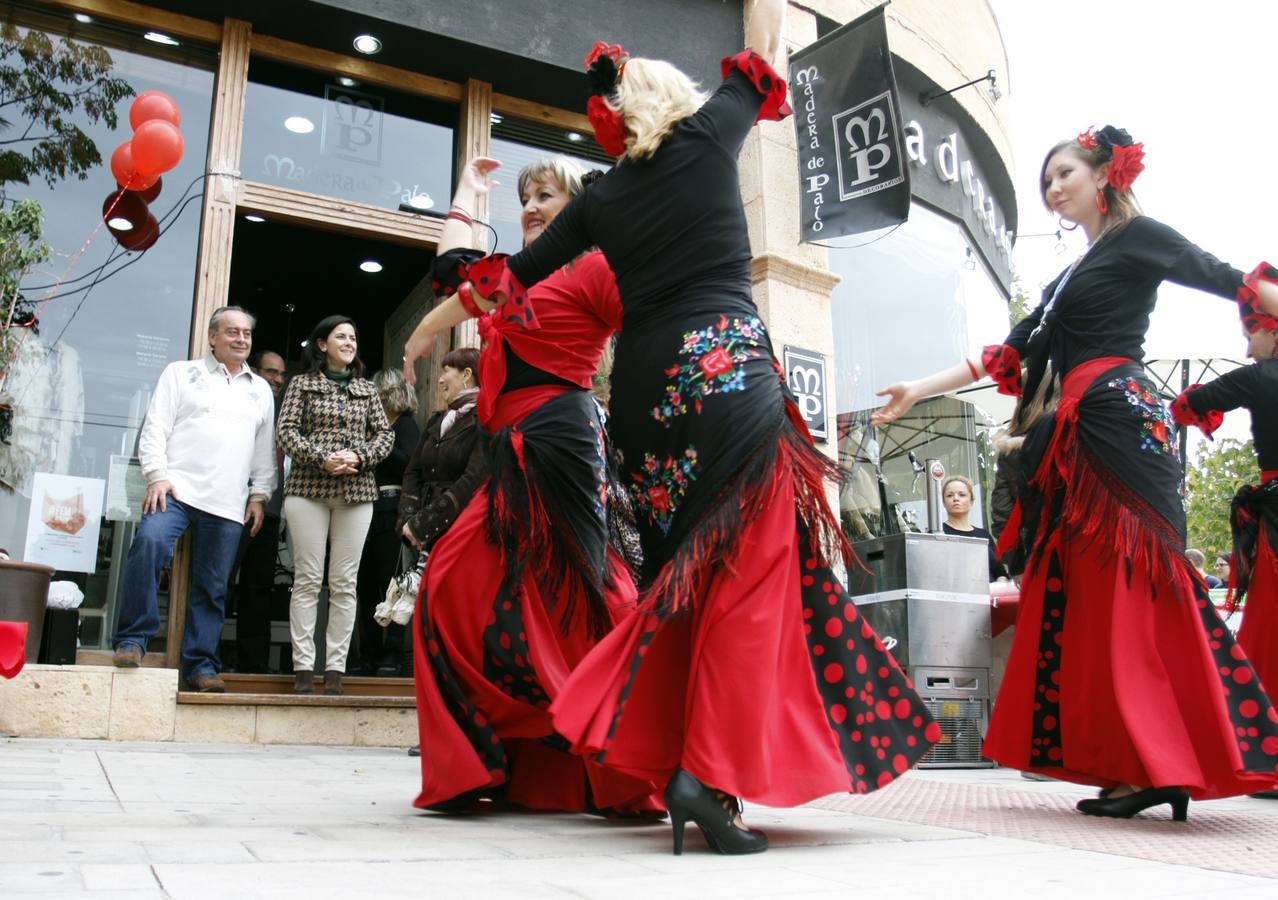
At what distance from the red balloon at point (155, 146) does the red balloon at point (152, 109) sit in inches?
1.9

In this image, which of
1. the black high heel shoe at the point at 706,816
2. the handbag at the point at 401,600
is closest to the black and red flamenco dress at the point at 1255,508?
the black high heel shoe at the point at 706,816

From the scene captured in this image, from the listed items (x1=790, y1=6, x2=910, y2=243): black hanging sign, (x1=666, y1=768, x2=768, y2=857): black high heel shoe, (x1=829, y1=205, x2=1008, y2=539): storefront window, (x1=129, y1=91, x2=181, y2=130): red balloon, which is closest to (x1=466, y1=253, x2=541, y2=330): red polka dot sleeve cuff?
(x1=666, y1=768, x2=768, y2=857): black high heel shoe

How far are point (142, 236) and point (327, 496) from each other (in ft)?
6.18

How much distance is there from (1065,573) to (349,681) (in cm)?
442

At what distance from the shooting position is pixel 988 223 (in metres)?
Answer: 11.9

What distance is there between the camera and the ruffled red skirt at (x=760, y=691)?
223 centimetres

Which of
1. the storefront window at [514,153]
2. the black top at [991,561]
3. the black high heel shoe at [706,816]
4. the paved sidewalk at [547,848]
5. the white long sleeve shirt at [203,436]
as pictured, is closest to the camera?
the paved sidewalk at [547,848]

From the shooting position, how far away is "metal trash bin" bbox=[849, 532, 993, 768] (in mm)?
5852

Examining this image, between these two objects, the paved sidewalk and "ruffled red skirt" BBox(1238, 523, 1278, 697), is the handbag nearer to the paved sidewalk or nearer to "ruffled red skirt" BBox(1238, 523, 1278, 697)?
the paved sidewalk

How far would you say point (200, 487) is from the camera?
19.1ft

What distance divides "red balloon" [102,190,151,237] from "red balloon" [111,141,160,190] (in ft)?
0.24

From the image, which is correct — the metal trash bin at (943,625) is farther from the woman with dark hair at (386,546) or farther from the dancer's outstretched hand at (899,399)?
the woman with dark hair at (386,546)

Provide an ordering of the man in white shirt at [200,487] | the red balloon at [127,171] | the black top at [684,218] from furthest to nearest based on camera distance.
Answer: the red balloon at [127,171], the man in white shirt at [200,487], the black top at [684,218]

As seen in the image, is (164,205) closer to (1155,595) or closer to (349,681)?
A: (349,681)
